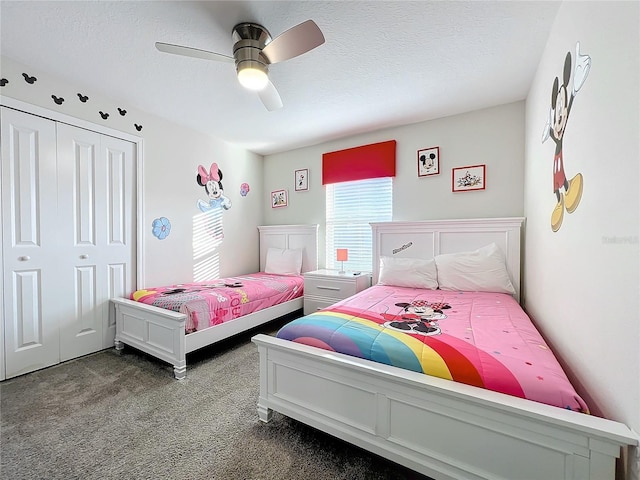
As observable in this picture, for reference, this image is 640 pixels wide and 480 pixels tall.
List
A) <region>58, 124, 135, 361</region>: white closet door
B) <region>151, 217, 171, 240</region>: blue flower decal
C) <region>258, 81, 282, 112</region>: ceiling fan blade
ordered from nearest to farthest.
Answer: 1. <region>258, 81, 282, 112</region>: ceiling fan blade
2. <region>58, 124, 135, 361</region>: white closet door
3. <region>151, 217, 171, 240</region>: blue flower decal

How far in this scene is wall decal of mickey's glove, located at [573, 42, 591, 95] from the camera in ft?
3.94

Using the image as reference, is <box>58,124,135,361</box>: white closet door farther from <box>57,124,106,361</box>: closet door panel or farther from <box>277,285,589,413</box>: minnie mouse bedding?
<box>277,285,589,413</box>: minnie mouse bedding

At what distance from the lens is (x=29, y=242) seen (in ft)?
7.15

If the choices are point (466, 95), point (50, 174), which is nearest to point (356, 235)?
point (466, 95)

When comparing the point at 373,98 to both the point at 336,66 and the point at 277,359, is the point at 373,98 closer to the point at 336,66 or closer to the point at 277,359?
the point at 336,66

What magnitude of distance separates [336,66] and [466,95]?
54.9 inches

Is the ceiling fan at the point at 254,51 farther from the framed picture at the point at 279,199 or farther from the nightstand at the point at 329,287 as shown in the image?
the framed picture at the point at 279,199

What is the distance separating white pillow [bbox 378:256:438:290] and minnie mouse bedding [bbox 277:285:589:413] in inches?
21.3

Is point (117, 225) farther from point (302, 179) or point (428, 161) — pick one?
point (428, 161)

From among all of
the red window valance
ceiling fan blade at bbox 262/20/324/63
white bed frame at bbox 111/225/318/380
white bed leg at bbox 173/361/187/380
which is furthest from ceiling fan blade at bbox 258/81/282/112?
white bed leg at bbox 173/361/187/380

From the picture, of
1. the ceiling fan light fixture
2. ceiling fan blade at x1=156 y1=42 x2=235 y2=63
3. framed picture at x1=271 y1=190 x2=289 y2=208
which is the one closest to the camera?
ceiling fan blade at x1=156 y1=42 x2=235 y2=63

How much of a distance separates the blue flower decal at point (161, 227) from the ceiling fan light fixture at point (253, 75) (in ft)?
6.67

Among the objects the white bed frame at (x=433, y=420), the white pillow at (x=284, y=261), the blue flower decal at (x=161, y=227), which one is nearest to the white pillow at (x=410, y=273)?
the white pillow at (x=284, y=261)

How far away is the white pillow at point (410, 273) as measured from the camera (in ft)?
8.72
